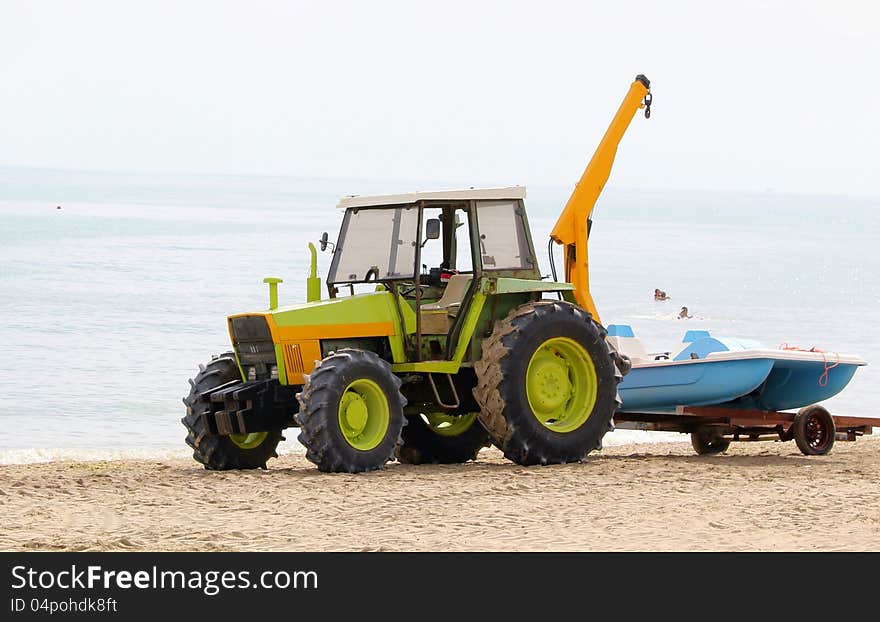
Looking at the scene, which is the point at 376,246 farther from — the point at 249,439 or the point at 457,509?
the point at 457,509

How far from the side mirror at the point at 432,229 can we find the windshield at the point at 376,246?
3.7 inches

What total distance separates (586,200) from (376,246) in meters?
2.19

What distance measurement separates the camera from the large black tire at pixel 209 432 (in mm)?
12141

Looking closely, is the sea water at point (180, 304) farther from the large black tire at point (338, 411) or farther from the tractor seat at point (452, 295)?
the large black tire at point (338, 411)

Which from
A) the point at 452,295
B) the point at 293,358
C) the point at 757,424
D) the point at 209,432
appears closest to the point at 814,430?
the point at 757,424

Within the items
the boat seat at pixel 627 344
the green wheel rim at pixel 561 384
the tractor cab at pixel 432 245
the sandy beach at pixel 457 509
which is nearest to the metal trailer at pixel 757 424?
the boat seat at pixel 627 344

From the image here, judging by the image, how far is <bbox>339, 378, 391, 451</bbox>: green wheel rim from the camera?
11.5m

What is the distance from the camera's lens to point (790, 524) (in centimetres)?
948

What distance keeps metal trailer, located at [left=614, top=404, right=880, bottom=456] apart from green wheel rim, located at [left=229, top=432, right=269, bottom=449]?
134 inches

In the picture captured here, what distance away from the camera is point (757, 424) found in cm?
1391

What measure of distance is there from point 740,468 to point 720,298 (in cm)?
3809

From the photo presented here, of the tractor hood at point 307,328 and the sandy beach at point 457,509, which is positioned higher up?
the tractor hood at point 307,328

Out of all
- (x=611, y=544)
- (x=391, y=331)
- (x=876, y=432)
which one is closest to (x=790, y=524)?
(x=611, y=544)
